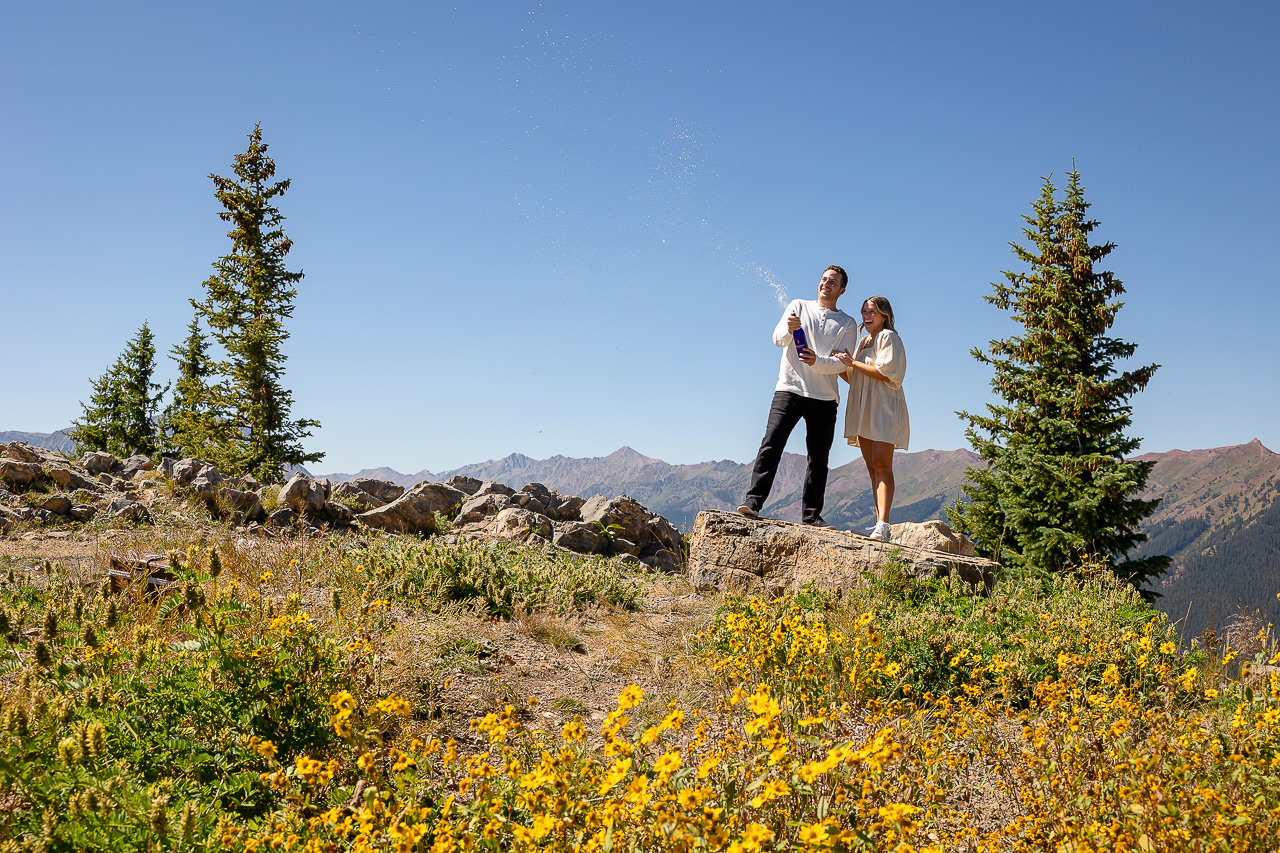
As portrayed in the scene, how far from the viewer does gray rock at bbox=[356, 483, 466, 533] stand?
934cm

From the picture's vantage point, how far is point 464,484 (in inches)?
506

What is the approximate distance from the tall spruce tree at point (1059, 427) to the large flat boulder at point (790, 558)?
627 cm

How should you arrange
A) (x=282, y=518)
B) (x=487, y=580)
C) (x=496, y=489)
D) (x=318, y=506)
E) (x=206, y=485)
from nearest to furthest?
(x=487, y=580)
(x=282, y=518)
(x=206, y=485)
(x=318, y=506)
(x=496, y=489)

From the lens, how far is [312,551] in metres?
6.65

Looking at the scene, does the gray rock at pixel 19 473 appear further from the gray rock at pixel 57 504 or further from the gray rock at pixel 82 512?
the gray rock at pixel 82 512

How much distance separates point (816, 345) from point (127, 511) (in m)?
8.36

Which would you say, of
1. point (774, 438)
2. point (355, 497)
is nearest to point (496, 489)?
point (355, 497)

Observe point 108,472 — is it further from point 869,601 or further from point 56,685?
point 869,601

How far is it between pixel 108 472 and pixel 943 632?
40.9 feet

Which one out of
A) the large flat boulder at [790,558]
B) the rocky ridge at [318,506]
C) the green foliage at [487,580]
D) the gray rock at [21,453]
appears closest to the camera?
the green foliage at [487,580]

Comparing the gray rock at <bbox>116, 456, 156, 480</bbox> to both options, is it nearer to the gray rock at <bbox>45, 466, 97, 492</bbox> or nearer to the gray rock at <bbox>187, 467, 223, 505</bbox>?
the gray rock at <bbox>45, 466, 97, 492</bbox>

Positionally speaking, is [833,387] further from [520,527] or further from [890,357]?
[520,527]

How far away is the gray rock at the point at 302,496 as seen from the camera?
937 cm

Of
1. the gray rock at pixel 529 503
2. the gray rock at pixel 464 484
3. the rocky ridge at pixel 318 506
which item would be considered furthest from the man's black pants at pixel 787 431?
the gray rock at pixel 464 484
